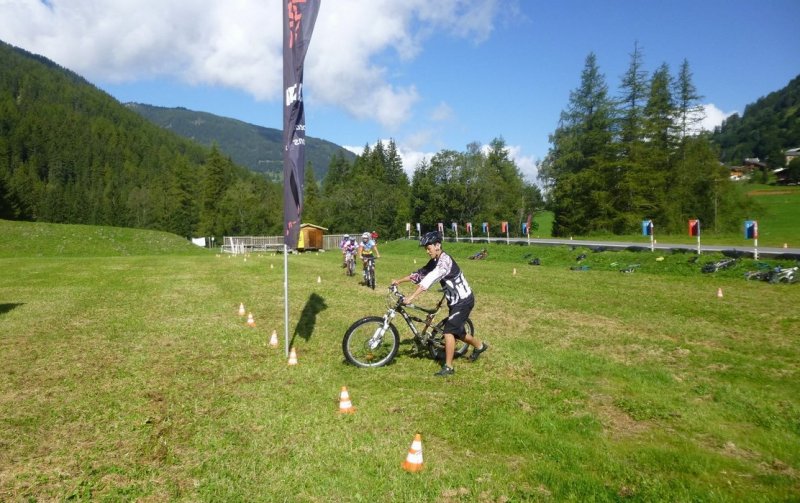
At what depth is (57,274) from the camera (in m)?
25.6

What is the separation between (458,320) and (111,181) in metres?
186

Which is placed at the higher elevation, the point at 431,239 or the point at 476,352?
the point at 431,239

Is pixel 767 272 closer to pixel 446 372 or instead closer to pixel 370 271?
pixel 370 271

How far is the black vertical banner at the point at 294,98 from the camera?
338 inches

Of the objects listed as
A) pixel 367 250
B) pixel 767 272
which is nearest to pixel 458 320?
pixel 367 250

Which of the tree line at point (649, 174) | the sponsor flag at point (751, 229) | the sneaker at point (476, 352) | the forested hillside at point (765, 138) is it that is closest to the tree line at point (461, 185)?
the tree line at point (649, 174)

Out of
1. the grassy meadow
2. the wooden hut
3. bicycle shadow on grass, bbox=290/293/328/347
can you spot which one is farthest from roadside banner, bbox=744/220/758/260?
the wooden hut

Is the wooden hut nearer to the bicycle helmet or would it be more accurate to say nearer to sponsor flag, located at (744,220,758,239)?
sponsor flag, located at (744,220,758,239)

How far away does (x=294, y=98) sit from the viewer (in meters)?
8.72

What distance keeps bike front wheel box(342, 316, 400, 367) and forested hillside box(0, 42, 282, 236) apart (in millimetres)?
92878

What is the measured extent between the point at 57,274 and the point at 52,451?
2466cm

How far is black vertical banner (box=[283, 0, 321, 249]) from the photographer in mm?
8578

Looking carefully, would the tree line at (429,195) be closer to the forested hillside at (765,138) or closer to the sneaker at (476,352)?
the sneaker at (476,352)

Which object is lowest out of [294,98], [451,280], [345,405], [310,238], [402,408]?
[402,408]
